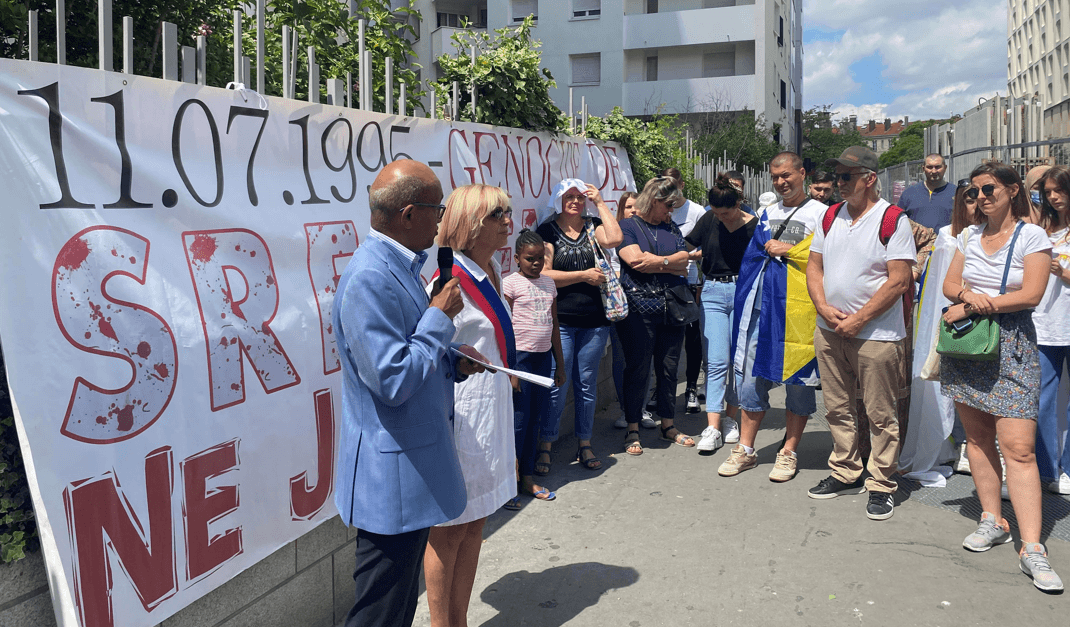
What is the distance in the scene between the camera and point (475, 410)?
3.05 meters

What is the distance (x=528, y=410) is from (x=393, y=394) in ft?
8.77

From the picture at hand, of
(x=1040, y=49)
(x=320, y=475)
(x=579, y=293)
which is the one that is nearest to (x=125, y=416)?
(x=320, y=475)

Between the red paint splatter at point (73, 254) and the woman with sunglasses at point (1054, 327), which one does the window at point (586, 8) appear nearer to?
the woman with sunglasses at point (1054, 327)

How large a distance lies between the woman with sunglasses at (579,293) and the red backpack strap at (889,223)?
176 cm

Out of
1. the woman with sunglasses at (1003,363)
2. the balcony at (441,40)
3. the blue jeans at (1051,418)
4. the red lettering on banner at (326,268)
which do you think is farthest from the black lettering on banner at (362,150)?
the balcony at (441,40)

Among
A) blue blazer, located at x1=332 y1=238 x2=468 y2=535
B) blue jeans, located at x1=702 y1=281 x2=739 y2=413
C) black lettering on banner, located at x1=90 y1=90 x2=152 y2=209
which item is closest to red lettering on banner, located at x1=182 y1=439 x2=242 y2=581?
blue blazer, located at x1=332 y1=238 x2=468 y2=535

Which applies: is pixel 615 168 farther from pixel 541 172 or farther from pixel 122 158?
pixel 122 158

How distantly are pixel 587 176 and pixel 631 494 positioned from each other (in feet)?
9.70

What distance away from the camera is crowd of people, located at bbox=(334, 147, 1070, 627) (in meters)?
2.51

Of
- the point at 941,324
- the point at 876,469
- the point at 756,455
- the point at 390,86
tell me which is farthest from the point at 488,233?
the point at 756,455

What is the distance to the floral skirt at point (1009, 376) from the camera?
4020 millimetres

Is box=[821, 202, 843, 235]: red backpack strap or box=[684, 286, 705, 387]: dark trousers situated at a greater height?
box=[821, 202, 843, 235]: red backpack strap

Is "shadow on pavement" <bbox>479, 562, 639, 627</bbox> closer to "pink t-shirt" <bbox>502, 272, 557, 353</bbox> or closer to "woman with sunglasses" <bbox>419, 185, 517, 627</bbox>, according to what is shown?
"woman with sunglasses" <bbox>419, 185, 517, 627</bbox>

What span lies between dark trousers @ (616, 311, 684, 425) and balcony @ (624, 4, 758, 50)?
30406 millimetres
